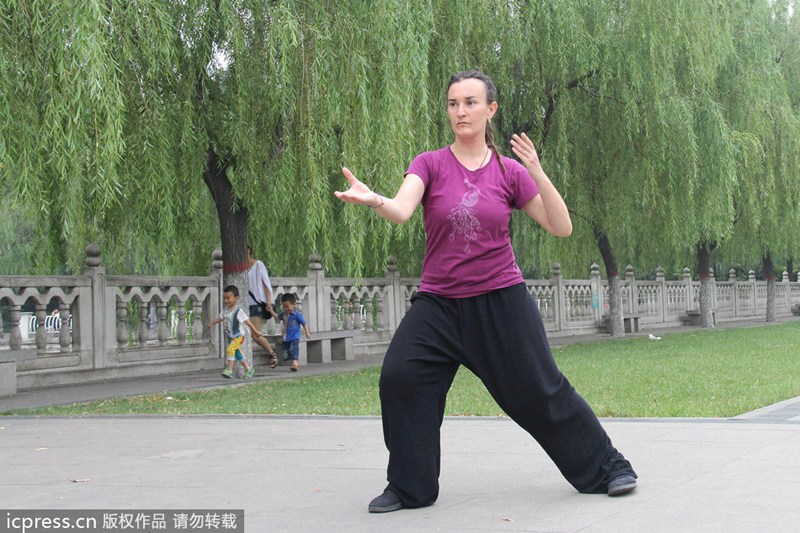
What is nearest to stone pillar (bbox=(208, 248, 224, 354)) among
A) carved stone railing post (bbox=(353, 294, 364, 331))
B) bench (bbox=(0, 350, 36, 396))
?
carved stone railing post (bbox=(353, 294, 364, 331))

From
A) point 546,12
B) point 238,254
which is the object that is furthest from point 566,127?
point 238,254

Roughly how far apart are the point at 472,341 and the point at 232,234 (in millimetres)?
8660

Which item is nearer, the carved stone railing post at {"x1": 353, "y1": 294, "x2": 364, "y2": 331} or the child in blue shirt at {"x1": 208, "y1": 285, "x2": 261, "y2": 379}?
the child in blue shirt at {"x1": 208, "y1": 285, "x2": 261, "y2": 379}

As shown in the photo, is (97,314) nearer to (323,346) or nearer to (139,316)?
(139,316)

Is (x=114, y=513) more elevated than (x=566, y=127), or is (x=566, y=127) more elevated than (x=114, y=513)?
(x=566, y=127)

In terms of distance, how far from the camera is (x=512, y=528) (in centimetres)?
361

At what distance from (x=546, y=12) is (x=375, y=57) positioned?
545 centimetres

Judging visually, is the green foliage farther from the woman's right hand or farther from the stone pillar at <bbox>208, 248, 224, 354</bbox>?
the woman's right hand

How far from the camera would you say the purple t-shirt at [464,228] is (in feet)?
13.4

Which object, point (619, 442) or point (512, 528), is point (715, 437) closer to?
point (619, 442)

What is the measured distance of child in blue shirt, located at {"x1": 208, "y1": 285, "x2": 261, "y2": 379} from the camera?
11805 millimetres

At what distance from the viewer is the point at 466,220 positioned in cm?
408

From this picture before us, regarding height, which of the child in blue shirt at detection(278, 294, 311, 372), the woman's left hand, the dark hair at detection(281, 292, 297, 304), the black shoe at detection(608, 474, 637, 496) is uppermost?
the woman's left hand

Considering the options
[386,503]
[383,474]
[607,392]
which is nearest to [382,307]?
[607,392]
